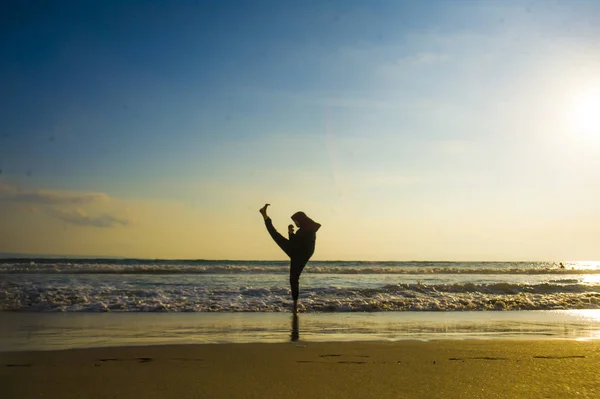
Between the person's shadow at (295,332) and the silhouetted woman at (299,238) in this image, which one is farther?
the silhouetted woman at (299,238)

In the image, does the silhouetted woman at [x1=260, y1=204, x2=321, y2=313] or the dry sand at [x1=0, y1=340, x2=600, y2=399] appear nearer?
the dry sand at [x1=0, y1=340, x2=600, y2=399]

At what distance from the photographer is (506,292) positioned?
59.7 ft

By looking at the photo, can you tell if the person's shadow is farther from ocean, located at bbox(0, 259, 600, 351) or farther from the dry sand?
the dry sand

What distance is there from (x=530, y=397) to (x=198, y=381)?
2.68 m

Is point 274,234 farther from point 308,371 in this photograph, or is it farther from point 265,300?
point 265,300

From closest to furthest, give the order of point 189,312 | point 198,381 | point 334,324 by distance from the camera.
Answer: point 198,381 < point 334,324 < point 189,312

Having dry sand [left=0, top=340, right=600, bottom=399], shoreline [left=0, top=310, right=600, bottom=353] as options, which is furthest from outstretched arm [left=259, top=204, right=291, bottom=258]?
dry sand [left=0, top=340, right=600, bottom=399]

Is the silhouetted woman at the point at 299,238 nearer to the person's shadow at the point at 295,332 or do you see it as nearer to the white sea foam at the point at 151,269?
the person's shadow at the point at 295,332

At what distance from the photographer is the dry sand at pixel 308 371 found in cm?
407

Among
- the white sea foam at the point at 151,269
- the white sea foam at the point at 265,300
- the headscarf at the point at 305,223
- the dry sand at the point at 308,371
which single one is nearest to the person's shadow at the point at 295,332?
the dry sand at the point at 308,371

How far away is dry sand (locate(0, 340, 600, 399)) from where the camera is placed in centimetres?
407

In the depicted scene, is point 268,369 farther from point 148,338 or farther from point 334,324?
point 334,324

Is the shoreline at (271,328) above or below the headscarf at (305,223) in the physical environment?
below

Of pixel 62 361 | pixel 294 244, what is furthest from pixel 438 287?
pixel 62 361
